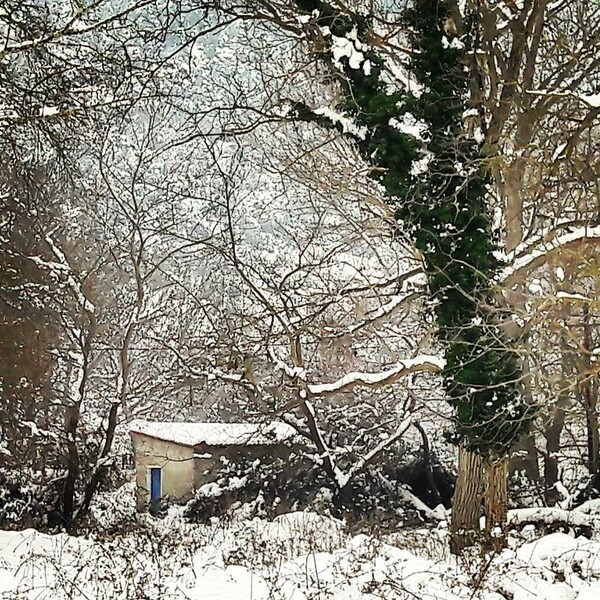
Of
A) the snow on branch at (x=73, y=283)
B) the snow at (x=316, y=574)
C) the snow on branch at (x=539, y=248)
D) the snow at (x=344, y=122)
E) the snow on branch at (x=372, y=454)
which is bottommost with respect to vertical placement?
the snow at (x=316, y=574)

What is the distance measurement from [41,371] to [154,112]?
5.45 metres

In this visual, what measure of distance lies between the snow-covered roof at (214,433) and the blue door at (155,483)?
2.21 feet

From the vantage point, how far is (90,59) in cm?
765

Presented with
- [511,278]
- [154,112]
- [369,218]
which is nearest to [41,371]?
[154,112]

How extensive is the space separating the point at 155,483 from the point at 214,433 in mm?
1554

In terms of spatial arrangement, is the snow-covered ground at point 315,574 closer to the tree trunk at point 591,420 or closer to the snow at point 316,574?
the snow at point 316,574

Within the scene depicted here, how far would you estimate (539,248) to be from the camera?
920 cm

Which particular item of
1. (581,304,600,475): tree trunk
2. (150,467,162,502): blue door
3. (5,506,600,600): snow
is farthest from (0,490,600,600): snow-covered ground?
(150,467,162,502): blue door

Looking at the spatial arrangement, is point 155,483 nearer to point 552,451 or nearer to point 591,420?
point 552,451

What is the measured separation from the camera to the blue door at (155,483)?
15.8m

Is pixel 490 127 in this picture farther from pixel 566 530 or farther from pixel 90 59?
pixel 566 530

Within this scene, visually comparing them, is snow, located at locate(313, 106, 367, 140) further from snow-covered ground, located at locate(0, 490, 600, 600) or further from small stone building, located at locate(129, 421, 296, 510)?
small stone building, located at locate(129, 421, 296, 510)

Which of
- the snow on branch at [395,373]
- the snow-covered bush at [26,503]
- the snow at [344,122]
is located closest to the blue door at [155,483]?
the snow-covered bush at [26,503]

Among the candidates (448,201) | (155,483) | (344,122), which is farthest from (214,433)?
(448,201)
